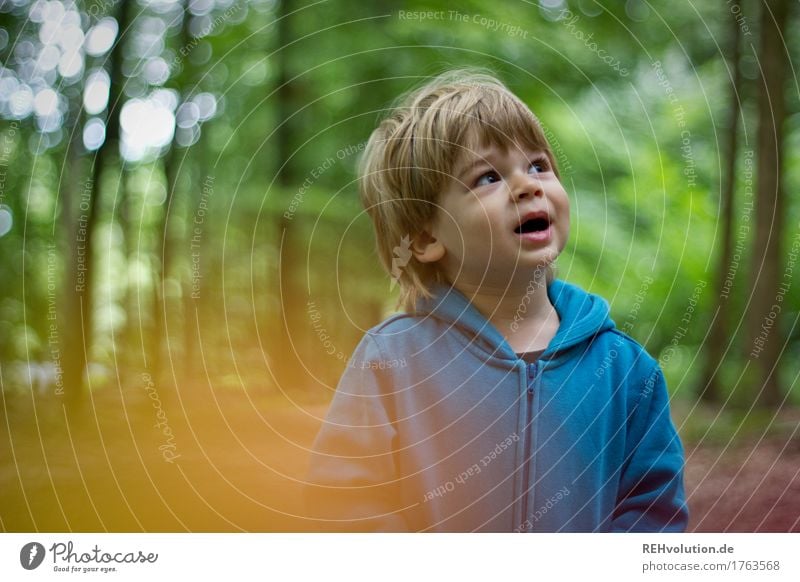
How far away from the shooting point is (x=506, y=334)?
2.25ft

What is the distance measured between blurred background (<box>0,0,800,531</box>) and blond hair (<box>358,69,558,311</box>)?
17 cm

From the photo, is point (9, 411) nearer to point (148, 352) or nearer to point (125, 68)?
point (148, 352)

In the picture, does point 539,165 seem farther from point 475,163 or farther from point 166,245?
point 166,245

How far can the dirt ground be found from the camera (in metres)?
0.82

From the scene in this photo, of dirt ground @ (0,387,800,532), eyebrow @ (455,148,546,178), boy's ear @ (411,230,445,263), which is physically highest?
eyebrow @ (455,148,546,178)

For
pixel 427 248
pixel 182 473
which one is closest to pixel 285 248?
pixel 182 473

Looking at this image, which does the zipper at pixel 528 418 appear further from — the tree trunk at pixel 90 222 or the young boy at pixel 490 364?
the tree trunk at pixel 90 222

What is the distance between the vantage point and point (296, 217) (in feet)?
4.00

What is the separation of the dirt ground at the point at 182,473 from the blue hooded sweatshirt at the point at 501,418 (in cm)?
15

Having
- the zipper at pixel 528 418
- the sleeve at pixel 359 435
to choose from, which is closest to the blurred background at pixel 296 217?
the sleeve at pixel 359 435

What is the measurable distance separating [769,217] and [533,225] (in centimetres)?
72

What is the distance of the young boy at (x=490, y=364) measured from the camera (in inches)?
26.0

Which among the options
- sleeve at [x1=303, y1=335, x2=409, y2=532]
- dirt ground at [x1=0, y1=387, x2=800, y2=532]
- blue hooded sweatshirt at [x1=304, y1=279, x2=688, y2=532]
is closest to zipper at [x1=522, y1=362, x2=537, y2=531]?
blue hooded sweatshirt at [x1=304, y1=279, x2=688, y2=532]

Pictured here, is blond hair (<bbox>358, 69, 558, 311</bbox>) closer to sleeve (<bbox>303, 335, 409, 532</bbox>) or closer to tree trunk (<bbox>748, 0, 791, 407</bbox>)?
sleeve (<bbox>303, 335, 409, 532</bbox>)
